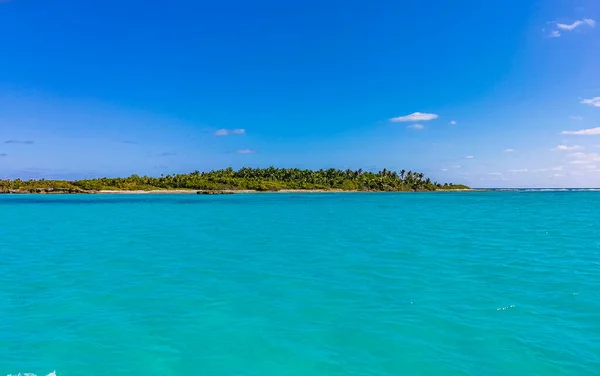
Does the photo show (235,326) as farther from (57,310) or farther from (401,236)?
(401,236)

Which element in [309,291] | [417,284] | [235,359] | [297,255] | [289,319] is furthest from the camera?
[297,255]

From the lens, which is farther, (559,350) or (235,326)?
(235,326)

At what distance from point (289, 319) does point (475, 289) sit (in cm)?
801

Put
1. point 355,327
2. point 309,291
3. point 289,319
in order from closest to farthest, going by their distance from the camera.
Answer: point 355,327
point 289,319
point 309,291

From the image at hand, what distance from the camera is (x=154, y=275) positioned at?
702 inches

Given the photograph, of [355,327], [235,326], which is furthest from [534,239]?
[235,326]

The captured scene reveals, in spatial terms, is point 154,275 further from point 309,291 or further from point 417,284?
point 417,284

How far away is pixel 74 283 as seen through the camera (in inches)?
634

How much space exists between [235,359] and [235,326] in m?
2.12

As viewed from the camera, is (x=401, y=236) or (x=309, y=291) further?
(x=401, y=236)

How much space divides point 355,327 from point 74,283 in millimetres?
12076

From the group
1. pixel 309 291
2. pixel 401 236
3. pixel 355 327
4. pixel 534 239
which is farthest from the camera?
pixel 401 236

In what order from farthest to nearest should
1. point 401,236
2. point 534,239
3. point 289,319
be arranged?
1. point 401,236
2. point 534,239
3. point 289,319

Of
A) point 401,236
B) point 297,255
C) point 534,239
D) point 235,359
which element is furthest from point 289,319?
point 534,239
